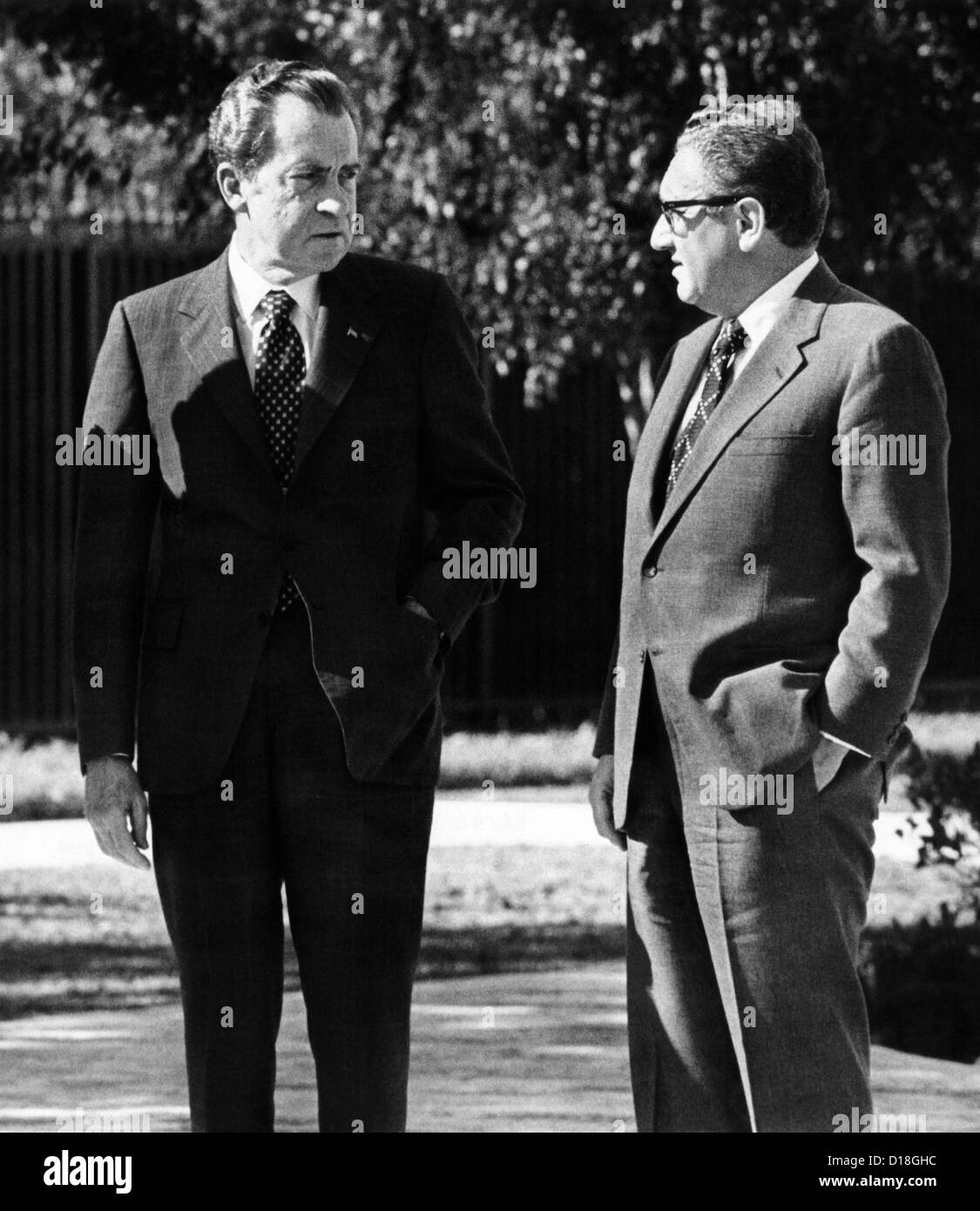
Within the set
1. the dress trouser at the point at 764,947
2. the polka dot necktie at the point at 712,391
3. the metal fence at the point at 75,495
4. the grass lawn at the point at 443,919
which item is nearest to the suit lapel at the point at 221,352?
the polka dot necktie at the point at 712,391

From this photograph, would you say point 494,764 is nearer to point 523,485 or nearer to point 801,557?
point 523,485

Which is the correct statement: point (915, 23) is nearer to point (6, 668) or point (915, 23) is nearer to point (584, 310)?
point (584, 310)

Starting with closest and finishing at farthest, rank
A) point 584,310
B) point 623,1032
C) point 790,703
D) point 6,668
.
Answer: point 790,703, point 623,1032, point 584,310, point 6,668

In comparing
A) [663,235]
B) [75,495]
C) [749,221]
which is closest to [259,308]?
[663,235]

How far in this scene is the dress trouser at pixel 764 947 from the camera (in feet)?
11.9

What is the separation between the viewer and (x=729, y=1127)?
377cm

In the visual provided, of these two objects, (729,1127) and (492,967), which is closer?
(729,1127)

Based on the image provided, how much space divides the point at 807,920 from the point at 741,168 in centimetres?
119

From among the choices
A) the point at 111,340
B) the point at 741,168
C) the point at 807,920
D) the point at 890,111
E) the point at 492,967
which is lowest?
the point at 492,967

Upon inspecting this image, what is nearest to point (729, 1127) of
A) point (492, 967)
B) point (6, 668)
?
A: point (492, 967)

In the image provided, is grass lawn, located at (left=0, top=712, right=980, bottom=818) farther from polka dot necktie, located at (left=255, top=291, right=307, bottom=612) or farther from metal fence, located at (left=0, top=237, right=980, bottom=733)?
polka dot necktie, located at (left=255, top=291, right=307, bottom=612)

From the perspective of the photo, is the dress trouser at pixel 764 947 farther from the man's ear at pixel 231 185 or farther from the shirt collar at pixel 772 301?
the man's ear at pixel 231 185

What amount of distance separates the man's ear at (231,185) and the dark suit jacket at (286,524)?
129 millimetres

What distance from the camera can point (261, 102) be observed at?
375 centimetres
